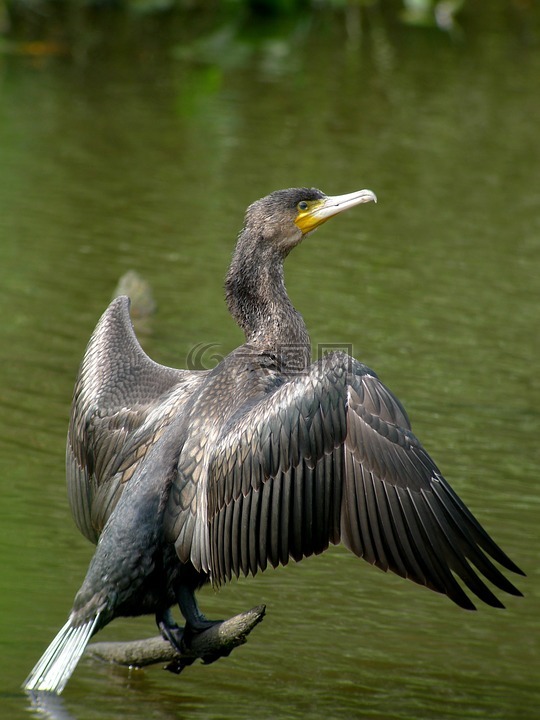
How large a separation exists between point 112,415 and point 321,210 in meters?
1.50

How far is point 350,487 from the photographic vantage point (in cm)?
552

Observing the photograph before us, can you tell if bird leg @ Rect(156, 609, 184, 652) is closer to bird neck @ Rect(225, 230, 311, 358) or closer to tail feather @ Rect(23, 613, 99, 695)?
tail feather @ Rect(23, 613, 99, 695)

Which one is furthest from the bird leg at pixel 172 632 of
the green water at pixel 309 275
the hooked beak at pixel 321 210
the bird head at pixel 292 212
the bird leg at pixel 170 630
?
the hooked beak at pixel 321 210

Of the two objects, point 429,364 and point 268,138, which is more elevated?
point 268,138

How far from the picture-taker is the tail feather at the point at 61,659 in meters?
5.62

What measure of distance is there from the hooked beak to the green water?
6.24 ft

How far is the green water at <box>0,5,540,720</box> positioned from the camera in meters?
6.43

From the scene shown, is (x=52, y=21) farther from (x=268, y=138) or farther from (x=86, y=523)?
(x=86, y=523)

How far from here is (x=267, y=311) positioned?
644 centimetres

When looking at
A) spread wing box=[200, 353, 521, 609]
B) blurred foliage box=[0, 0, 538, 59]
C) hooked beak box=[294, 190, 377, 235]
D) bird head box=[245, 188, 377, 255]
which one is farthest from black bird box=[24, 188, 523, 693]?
blurred foliage box=[0, 0, 538, 59]

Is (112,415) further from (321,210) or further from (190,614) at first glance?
(321,210)

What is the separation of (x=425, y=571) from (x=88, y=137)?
10151 mm

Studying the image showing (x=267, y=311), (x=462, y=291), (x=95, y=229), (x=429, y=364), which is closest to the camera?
(x=267, y=311)

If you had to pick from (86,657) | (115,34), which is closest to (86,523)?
(86,657)
